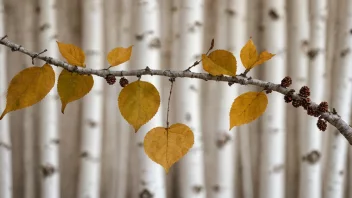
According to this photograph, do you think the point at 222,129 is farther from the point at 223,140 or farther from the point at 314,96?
the point at 314,96

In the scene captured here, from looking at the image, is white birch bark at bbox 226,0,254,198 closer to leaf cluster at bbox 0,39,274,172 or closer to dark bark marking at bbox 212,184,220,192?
dark bark marking at bbox 212,184,220,192

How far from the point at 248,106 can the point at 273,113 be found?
0.66 meters

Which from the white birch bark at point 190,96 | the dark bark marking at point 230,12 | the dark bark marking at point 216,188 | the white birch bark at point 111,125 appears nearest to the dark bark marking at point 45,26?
the white birch bark at point 111,125

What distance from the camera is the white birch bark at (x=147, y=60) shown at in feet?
2.83

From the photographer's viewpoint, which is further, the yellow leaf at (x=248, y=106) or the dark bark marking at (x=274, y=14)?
the dark bark marking at (x=274, y=14)

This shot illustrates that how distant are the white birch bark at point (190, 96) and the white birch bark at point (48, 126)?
0.27m

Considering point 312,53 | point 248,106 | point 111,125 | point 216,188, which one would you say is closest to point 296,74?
point 312,53

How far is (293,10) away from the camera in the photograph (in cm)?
94

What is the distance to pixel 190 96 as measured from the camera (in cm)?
89

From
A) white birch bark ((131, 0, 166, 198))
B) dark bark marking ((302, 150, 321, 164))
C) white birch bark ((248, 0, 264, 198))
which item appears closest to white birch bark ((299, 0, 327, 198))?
dark bark marking ((302, 150, 321, 164))

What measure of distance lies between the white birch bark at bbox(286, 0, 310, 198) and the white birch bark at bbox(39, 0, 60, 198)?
1.76 feet

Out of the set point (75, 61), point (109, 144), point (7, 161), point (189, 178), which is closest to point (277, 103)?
point (189, 178)

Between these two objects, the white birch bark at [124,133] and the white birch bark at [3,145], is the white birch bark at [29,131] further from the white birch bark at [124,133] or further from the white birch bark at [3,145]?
the white birch bark at [124,133]

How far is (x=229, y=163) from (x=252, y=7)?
37 cm
